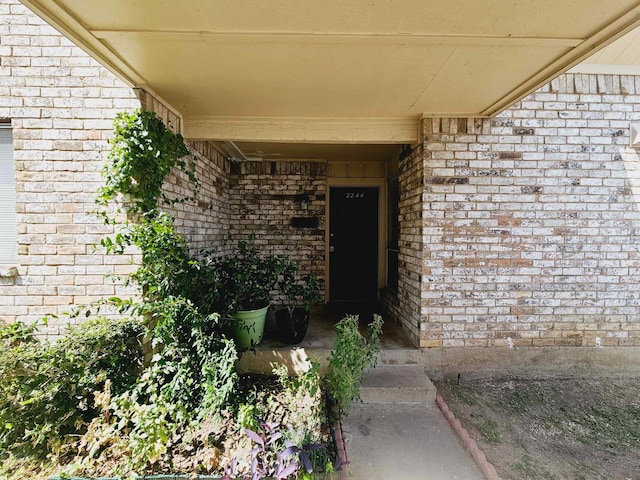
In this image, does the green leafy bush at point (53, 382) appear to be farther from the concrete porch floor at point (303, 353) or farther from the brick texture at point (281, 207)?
the brick texture at point (281, 207)

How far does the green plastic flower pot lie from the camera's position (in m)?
2.79

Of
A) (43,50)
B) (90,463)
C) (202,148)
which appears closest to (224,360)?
(90,463)

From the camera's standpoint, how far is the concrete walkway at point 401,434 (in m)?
1.93

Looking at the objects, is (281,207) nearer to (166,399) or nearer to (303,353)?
(303,353)

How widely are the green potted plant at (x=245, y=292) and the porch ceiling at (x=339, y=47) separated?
1519mm

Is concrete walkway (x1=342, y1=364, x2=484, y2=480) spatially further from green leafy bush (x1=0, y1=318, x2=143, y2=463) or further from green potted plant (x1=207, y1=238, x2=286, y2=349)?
green leafy bush (x1=0, y1=318, x2=143, y2=463)

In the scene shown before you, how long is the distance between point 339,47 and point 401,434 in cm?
276

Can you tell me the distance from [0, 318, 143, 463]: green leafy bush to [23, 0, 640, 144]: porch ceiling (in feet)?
6.42

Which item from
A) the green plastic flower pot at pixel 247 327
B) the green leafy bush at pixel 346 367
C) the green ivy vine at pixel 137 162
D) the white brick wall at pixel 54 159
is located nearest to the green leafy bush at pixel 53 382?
the white brick wall at pixel 54 159

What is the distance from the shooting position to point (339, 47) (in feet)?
6.10

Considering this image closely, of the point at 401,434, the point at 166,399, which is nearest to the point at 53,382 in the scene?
the point at 166,399

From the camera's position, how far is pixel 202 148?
11.3 feet

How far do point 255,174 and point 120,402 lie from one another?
11.1 ft

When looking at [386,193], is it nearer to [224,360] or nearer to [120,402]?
[224,360]
